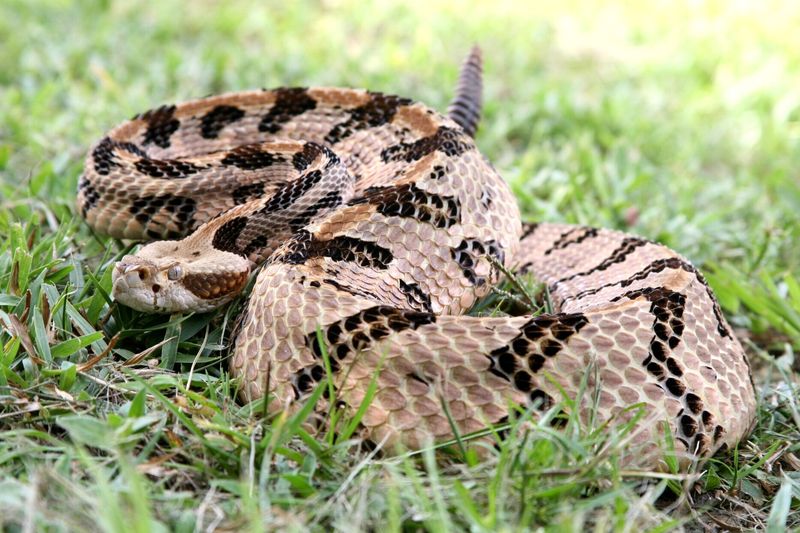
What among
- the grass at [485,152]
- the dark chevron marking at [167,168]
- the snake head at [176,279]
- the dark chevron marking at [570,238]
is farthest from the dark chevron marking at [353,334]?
the dark chevron marking at [570,238]

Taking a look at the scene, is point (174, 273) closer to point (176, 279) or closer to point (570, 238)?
point (176, 279)

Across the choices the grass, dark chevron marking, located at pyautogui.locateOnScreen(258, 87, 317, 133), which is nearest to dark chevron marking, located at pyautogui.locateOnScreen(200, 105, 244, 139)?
dark chevron marking, located at pyautogui.locateOnScreen(258, 87, 317, 133)

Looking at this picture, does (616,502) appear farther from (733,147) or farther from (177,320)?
(733,147)

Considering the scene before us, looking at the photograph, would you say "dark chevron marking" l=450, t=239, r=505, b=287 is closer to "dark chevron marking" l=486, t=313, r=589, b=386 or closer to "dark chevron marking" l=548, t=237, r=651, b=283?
"dark chevron marking" l=548, t=237, r=651, b=283

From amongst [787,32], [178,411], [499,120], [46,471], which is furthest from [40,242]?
[787,32]

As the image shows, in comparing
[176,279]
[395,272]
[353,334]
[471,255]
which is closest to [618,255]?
[471,255]

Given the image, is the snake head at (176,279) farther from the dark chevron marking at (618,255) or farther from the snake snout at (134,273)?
the dark chevron marking at (618,255)

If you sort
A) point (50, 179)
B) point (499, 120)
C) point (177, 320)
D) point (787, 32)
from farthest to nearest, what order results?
point (787, 32), point (499, 120), point (50, 179), point (177, 320)
